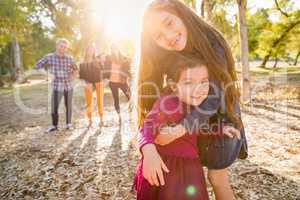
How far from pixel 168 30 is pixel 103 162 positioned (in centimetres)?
340

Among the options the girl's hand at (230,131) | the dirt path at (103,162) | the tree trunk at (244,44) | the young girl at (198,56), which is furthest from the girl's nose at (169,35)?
the tree trunk at (244,44)

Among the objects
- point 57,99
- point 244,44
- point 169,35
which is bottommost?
point 57,99

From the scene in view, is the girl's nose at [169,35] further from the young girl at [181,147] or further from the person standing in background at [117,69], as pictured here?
the person standing in background at [117,69]

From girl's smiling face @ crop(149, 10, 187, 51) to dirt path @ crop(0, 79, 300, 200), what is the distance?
2293 mm

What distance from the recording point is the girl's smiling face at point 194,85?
1.71 meters

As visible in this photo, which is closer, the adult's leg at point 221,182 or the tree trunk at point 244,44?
the adult's leg at point 221,182

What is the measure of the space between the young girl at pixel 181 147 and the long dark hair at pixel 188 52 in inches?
4.0

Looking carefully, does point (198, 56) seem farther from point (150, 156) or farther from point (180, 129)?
point (150, 156)

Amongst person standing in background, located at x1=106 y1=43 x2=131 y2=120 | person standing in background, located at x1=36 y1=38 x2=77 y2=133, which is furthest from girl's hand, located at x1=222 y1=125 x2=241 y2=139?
person standing in background, located at x1=106 y1=43 x2=131 y2=120

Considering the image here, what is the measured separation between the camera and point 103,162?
15.5 ft

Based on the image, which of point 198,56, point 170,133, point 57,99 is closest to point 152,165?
point 170,133

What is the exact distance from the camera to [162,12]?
176 cm

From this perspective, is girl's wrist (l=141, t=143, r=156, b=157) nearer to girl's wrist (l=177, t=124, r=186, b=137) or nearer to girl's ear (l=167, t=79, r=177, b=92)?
girl's wrist (l=177, t=124, r=186, b=137)

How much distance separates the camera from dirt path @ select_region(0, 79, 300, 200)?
363cm
